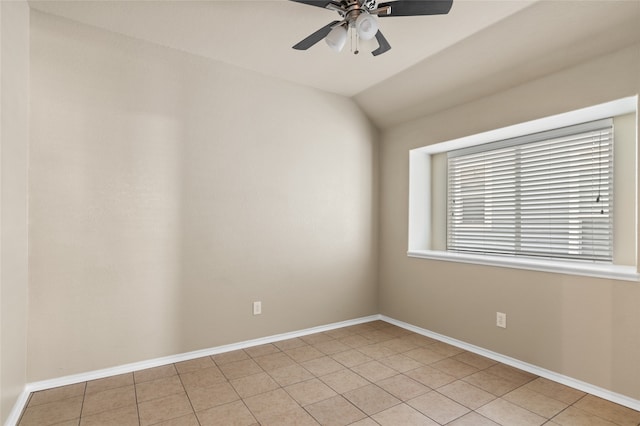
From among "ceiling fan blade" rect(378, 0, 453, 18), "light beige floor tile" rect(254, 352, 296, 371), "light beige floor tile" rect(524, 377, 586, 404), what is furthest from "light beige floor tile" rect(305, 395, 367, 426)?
"ceiling fan blade" rect(378, 0, 453, 18)

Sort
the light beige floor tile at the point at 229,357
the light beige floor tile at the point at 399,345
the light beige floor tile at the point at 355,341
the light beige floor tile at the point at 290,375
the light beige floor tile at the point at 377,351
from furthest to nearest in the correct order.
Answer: the light beige floor tile at the point at 355,341
the light beige floor tile at the point at 399,345
the light beige floor tile at the point at 377,351
the light beige floor tile at the point at 229,357
the light beige floor tile at the point at 290,375

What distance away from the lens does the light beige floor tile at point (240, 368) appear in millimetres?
2658

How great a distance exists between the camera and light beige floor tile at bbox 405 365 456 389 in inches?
99.3

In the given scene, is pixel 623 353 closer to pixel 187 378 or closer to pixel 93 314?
pixel 187 378

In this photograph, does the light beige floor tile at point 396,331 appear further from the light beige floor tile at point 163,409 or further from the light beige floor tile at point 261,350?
the light beige floor tile at point 163,409

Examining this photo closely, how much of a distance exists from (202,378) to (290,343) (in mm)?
962

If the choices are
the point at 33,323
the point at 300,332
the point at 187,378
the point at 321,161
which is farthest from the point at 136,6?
the point at 300,332

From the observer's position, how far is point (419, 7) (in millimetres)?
1861

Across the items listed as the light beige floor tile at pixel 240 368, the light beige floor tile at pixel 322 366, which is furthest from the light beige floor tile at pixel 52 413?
the light beige floor tile at pixel 322 366

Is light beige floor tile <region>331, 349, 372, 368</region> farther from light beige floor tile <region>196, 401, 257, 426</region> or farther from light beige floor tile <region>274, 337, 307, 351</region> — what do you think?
light beige floor tile <region>196, 401, 257, 426</region>

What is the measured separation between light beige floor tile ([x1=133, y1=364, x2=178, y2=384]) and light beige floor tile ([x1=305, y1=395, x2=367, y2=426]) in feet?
3.91

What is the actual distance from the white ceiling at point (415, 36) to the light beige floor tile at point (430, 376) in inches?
95.5

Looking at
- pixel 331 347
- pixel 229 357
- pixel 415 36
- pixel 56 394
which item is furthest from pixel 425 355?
pixel 56 394

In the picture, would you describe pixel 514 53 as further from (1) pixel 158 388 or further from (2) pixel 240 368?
(1) pixel 158 388
